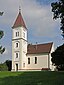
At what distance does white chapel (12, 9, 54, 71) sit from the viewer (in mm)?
80650

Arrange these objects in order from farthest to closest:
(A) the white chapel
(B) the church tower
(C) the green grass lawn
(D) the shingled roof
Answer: (D) the shingled roof → (B) the church tower → (A) the white chapel → (C) the green grass lawn

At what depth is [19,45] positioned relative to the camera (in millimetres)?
82750

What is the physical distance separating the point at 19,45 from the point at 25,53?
3323 mm

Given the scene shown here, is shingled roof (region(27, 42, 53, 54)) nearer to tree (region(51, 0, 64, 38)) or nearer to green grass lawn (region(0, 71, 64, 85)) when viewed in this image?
green grass lawn (region(0, 71, 64, 85))

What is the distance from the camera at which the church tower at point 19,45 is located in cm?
8112

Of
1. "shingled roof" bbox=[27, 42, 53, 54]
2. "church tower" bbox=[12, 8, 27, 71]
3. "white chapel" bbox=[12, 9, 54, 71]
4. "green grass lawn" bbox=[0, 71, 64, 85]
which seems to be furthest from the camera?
"shingled roof" bbox=[27, 42, 53, 54]

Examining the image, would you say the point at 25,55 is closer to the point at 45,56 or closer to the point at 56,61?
the point at 45,56

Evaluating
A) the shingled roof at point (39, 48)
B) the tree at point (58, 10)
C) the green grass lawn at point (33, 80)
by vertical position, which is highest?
the shingled roof at point (39, 48)

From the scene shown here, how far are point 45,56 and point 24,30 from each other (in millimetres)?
11138

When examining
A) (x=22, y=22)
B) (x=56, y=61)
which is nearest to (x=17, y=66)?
(x=22, y=22)

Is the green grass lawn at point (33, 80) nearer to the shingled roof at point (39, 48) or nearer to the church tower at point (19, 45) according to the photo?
the church tower at point (19, 45)

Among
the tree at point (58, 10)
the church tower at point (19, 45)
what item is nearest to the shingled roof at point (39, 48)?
the church tower at point (19, 45)

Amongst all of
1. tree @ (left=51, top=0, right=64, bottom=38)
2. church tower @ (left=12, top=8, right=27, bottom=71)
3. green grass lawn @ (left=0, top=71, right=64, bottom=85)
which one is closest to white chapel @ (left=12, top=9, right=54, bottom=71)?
church tower @ (left=12, top=8, right=27, bottom=71)

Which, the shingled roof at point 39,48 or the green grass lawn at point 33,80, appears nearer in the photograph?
the green grass lawn at point 33,80
